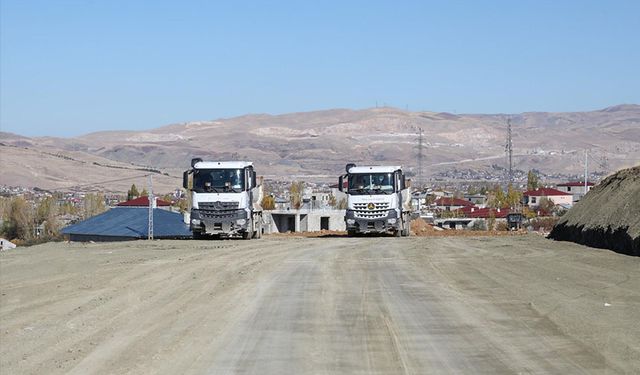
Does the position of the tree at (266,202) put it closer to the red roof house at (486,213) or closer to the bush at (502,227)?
the bush at (502,227)

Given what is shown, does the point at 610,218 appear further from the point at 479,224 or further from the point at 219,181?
the point at 479,224

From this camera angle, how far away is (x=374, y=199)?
4219cm

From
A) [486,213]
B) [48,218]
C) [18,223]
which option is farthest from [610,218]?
[18,223]

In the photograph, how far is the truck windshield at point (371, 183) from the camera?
42.2 metres

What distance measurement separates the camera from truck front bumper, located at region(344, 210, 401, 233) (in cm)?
4212

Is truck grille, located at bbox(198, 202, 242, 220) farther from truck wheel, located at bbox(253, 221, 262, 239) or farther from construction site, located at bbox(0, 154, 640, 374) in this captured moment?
construction site, located at bbox(0, 154, 640, 374)

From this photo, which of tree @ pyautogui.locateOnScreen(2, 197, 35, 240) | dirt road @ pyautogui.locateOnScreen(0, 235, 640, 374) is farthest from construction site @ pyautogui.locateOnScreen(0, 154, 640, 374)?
tree @ pyautogui.locateOnScreen(2, 197, 35, 240)

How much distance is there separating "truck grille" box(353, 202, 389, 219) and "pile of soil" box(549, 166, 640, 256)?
24.2 ft

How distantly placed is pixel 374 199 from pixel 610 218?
13242mm

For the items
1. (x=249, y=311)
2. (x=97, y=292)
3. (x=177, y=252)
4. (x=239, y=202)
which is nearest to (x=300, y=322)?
(x=249, y=311)

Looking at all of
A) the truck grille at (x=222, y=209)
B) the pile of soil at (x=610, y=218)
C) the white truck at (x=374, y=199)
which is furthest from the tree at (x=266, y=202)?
the pile of soil at (x=610, y=218)

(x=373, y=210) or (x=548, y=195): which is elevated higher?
(x=548, y=195)

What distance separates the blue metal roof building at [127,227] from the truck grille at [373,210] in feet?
46.3

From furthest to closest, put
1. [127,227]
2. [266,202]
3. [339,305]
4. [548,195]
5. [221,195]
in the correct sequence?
[548,195] → [127,227] → [266,202] → [221,195] → [339,305]
